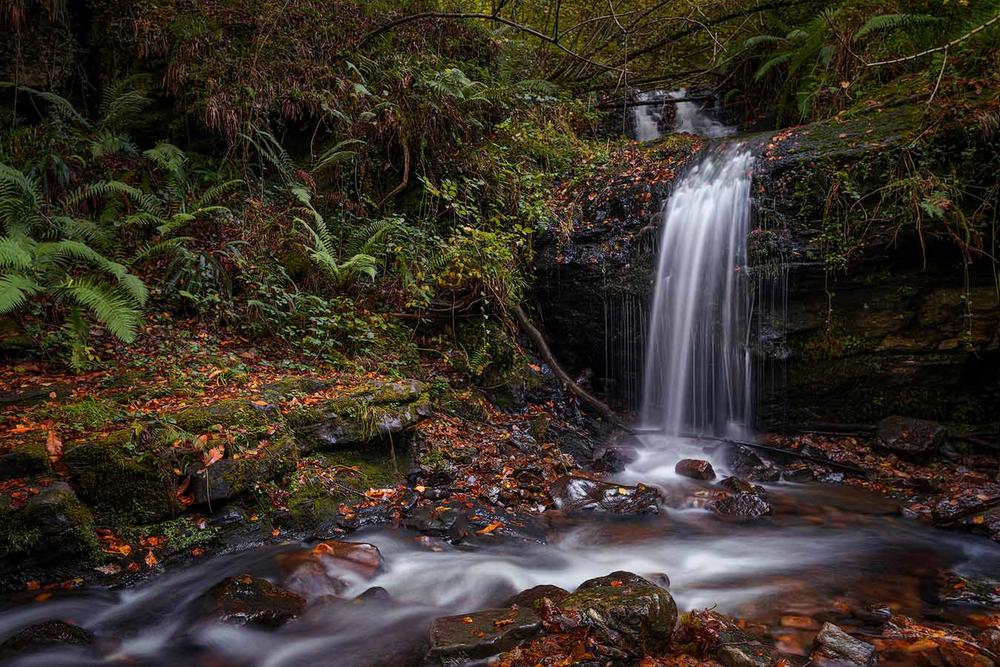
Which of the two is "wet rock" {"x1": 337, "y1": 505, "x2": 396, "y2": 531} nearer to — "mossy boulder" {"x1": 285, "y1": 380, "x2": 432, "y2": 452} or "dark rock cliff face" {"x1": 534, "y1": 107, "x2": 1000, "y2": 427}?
"mossy boulder" {"x1": 285, "y1": 380, "x2": 432, "y2": 452}

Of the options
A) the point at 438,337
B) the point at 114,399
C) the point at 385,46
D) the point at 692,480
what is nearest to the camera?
the point at 114,399

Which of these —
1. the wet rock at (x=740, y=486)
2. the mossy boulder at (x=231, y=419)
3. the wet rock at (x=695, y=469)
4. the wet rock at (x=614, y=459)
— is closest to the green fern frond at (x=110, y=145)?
the mossy boulder at (x=231, y=419)

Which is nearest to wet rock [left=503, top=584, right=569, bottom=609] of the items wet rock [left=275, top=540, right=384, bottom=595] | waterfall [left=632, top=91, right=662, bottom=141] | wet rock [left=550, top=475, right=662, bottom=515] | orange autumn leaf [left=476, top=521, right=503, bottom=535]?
orange autumn leaf [left=476, top=521, right=503, bottom=535]

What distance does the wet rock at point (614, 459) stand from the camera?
6.44 m

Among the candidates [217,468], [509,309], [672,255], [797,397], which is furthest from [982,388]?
[217,468]

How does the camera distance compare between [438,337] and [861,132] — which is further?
[438,337]

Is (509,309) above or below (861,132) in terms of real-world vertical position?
below

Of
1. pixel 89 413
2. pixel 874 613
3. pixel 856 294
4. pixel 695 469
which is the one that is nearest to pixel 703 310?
pixel 856 294

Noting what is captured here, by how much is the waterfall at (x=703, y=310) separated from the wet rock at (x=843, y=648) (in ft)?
14.5

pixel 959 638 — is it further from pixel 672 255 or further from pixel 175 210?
pixel 175 210

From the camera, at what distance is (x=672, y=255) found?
779 centimetres

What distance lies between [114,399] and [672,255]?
6.44 m

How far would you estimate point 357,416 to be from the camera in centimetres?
520

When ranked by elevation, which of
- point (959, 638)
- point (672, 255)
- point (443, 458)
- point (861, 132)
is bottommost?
point (959, 638)
